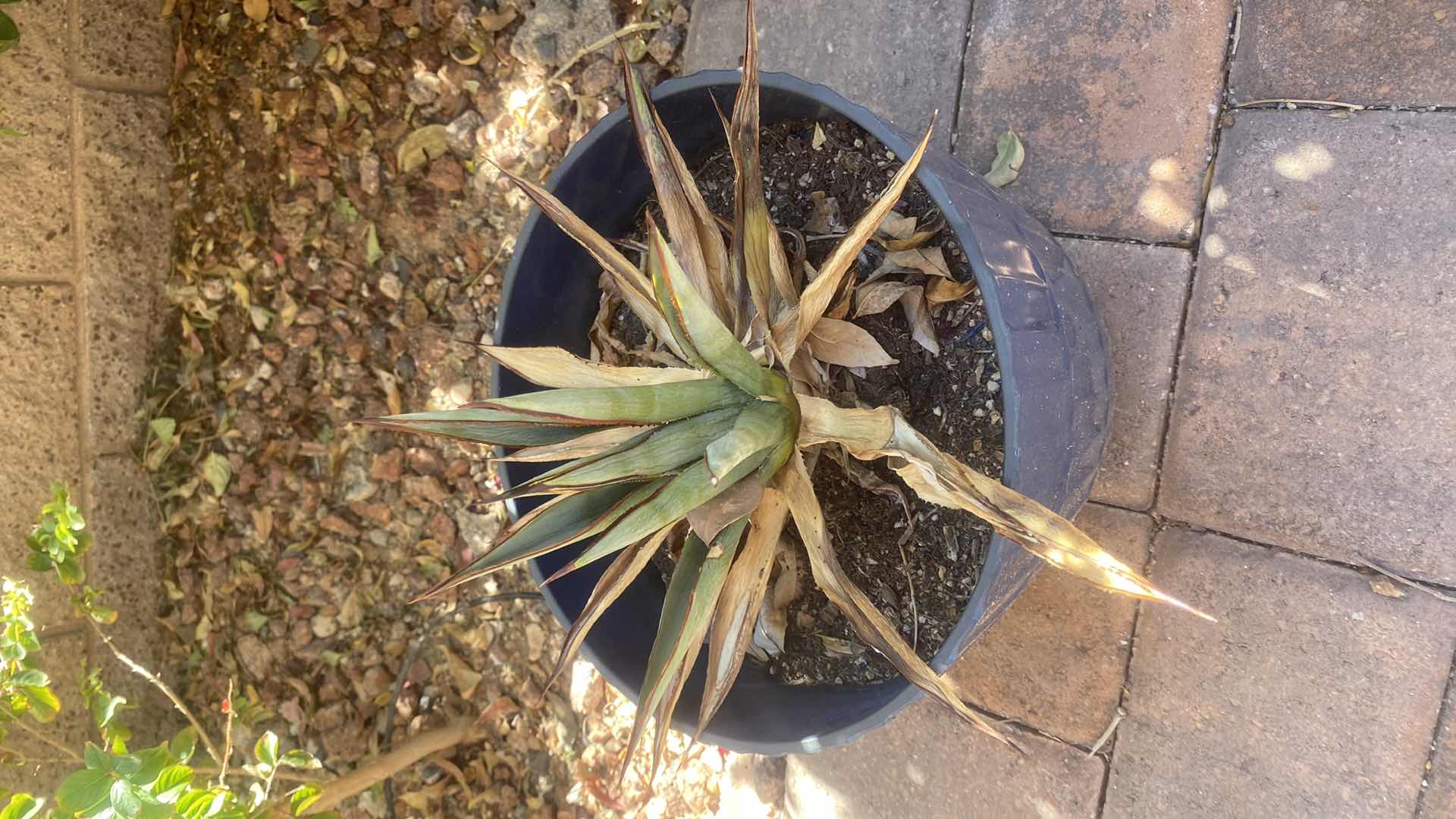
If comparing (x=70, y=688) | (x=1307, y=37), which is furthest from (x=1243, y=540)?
(x=70, y=688)

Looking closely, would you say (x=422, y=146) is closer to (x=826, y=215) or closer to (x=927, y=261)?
(x=826, y=215)

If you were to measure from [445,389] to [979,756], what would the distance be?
1117 millimetres

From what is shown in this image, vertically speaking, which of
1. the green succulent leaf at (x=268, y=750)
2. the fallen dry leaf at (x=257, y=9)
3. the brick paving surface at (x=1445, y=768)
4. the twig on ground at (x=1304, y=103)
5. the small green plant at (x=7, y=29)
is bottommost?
the brick paving surface at (x=1445, y=768)

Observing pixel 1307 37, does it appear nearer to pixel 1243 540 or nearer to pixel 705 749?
pixel 1243 540

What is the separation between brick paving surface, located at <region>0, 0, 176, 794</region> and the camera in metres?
1.68

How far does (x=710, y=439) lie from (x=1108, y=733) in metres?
0.81

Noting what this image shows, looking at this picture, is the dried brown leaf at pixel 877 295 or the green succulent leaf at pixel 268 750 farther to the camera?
the green succulent leaf at pixel 268 750

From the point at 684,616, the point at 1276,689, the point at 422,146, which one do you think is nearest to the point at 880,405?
the point at 684,616

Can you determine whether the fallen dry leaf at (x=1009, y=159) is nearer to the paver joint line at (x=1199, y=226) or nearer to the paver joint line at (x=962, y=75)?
the paver joint line at (x=962, y=75)

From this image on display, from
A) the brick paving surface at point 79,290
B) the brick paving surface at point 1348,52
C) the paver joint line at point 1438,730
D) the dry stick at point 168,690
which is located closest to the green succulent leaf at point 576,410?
the dry stick at point 168,690

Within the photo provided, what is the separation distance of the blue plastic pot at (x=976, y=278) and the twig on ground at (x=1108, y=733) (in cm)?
37

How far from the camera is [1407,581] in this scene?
1.12 metres

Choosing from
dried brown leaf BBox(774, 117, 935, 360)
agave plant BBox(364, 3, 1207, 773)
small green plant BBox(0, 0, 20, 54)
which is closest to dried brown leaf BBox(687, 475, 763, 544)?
agave plant BBox(364, 3, 1207, 773)

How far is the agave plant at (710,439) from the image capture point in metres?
0.80
